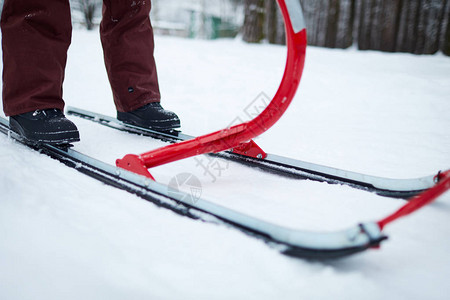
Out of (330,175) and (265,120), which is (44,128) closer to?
(265,120)

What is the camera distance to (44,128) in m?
1.40

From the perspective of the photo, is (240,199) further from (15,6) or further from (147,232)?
(15,6)

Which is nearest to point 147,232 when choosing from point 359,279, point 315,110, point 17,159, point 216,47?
point 359,279

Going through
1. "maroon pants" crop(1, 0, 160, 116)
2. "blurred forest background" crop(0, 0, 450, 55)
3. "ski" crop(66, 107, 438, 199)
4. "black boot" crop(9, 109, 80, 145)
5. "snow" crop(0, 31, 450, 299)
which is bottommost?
"snow" crop(0, 31, 450, 299)

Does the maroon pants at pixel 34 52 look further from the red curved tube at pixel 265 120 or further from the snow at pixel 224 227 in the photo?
the red curved tube at pixel 265 120

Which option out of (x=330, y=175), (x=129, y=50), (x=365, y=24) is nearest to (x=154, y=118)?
(x=129, y=50)

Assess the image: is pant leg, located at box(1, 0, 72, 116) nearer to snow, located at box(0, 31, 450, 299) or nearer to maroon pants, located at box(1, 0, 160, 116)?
maroon pants, located at box(1, 0, 160, 116)

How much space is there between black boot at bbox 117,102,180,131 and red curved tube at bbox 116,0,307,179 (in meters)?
0.63

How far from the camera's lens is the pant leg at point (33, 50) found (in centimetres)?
134

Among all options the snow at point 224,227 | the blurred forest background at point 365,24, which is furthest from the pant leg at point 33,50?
the blurred forest background at point 365,24

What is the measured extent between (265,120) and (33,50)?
1040 millimetres

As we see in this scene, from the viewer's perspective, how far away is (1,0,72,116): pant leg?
1339 mm

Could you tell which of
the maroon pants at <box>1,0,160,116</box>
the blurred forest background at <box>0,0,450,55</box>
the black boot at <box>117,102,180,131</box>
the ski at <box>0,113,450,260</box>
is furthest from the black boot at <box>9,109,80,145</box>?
the blurred forest background at <box>0,0,450,55</box>

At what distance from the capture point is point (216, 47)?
4328mm
